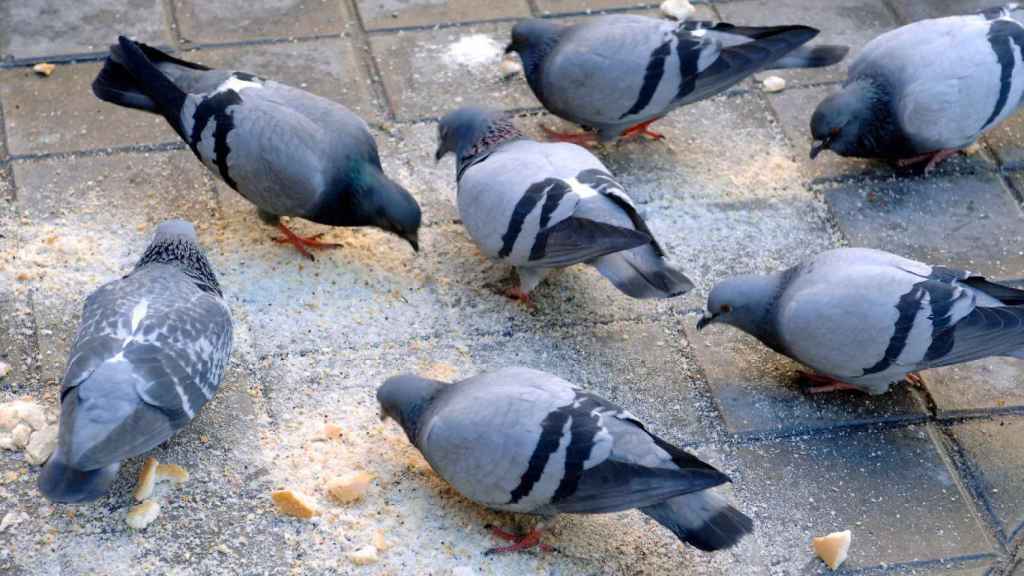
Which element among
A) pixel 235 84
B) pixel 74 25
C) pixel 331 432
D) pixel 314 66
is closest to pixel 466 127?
pixel 235 84

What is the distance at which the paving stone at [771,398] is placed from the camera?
5254mm

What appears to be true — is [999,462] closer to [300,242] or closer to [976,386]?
[976,386]

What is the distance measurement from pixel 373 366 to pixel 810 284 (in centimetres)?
187

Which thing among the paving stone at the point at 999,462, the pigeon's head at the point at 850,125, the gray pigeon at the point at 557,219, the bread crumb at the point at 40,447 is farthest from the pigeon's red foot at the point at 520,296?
the bread crumb at the point at 40,447

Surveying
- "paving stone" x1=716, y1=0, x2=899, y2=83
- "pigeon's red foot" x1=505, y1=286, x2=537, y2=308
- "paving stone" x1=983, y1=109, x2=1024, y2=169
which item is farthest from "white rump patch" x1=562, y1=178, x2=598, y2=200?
"paving stone" x1=983, y1=109, x2=1024, y2=169

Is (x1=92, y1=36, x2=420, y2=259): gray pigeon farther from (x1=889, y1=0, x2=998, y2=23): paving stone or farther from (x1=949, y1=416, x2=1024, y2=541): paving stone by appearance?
(x1=889, y1=0, x2=998, y2=23): paving stone

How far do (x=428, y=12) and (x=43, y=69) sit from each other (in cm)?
216

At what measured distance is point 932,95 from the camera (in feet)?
21.1

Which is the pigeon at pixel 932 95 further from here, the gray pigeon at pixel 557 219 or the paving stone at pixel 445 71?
the paving stone at pixel 445 71

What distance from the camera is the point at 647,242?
4992 mm

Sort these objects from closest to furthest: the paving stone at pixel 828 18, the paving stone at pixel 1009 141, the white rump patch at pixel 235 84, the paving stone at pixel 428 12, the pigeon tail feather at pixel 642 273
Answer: the pigeon tail feather at pixel 642 273
the white rump patch at pixel 235 84
the paving stone at pixel 1009 141
the paving stone at pixel 428 12
the paving stone at pixel 828 18

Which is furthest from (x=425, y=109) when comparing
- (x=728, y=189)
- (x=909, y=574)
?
(x=909, y=574)

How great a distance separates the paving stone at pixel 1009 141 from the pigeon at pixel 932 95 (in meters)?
0.33

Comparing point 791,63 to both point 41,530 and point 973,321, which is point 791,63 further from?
point 41,530
